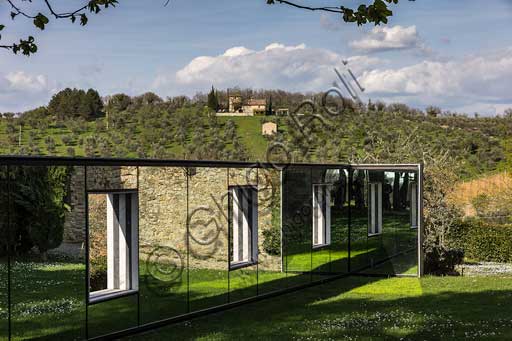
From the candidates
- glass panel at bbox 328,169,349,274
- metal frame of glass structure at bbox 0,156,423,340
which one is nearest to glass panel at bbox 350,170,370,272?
metal frame of glass structure at bbox 0,156,423,340

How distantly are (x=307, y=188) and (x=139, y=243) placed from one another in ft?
21.8

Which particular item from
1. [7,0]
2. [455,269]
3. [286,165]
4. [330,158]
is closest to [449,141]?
[330,158]

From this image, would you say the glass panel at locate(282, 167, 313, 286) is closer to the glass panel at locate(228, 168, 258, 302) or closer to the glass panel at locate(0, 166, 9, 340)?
the glass panel at locate(228, 168, 258, 302)

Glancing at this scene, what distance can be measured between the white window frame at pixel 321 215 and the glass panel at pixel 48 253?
26.3ft

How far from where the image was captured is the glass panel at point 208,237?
12297mm

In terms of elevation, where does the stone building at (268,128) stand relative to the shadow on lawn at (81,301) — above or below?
above

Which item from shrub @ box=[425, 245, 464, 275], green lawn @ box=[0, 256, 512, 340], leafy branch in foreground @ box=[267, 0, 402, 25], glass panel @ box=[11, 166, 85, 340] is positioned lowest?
shrub @ box=[425, 245, 464, 275]

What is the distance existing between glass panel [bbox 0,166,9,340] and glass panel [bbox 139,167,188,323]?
8.74 ft

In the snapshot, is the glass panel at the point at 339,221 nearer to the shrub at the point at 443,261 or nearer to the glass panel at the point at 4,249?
the shrub at the point at 443,261

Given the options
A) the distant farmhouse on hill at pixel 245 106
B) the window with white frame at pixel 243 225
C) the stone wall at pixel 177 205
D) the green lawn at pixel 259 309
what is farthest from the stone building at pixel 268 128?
the stone wall at pixel 177 205

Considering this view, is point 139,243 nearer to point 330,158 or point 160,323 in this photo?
point 160,323

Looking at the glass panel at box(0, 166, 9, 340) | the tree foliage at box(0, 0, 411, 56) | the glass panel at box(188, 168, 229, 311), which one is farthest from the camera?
the glass panel at box(188, 168, 229, 311)

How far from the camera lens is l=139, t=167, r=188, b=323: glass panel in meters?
11.1

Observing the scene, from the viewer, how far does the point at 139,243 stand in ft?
36.1
